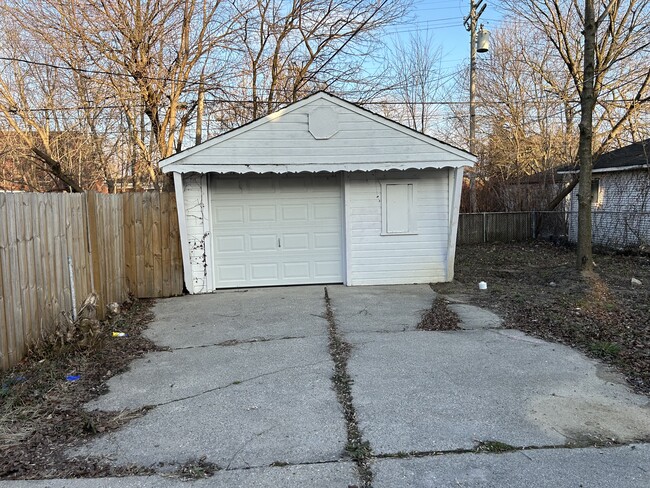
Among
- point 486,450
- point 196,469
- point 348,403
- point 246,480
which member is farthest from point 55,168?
point 486,450

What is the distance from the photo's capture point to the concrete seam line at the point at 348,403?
3.02 meters

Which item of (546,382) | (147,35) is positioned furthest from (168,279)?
(147,35)

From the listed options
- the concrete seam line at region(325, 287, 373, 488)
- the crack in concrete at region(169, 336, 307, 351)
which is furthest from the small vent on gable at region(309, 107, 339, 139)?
the crack in concrete at region(169, 336, 307, 351)

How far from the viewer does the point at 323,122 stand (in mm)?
8820

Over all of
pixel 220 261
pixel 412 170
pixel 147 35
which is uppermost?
pixel 147 35

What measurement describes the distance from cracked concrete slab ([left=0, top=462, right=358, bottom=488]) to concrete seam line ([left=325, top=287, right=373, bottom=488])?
88mm

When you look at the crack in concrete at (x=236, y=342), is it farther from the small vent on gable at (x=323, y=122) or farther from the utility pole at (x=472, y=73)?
the utility pole at (x=472, y=73)

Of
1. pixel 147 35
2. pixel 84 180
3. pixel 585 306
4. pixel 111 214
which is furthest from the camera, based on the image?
pixel 84 180

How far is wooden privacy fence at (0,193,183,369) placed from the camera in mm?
4656

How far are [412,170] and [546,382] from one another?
5.83 meters

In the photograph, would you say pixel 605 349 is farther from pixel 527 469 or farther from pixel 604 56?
pixel 604 56

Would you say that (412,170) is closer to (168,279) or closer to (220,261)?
(220,261)

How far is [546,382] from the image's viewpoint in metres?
4.39

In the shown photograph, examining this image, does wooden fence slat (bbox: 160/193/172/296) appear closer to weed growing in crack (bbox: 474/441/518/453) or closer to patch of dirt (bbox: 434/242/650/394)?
patch of dirt (bbox: 434/242/650/394)
